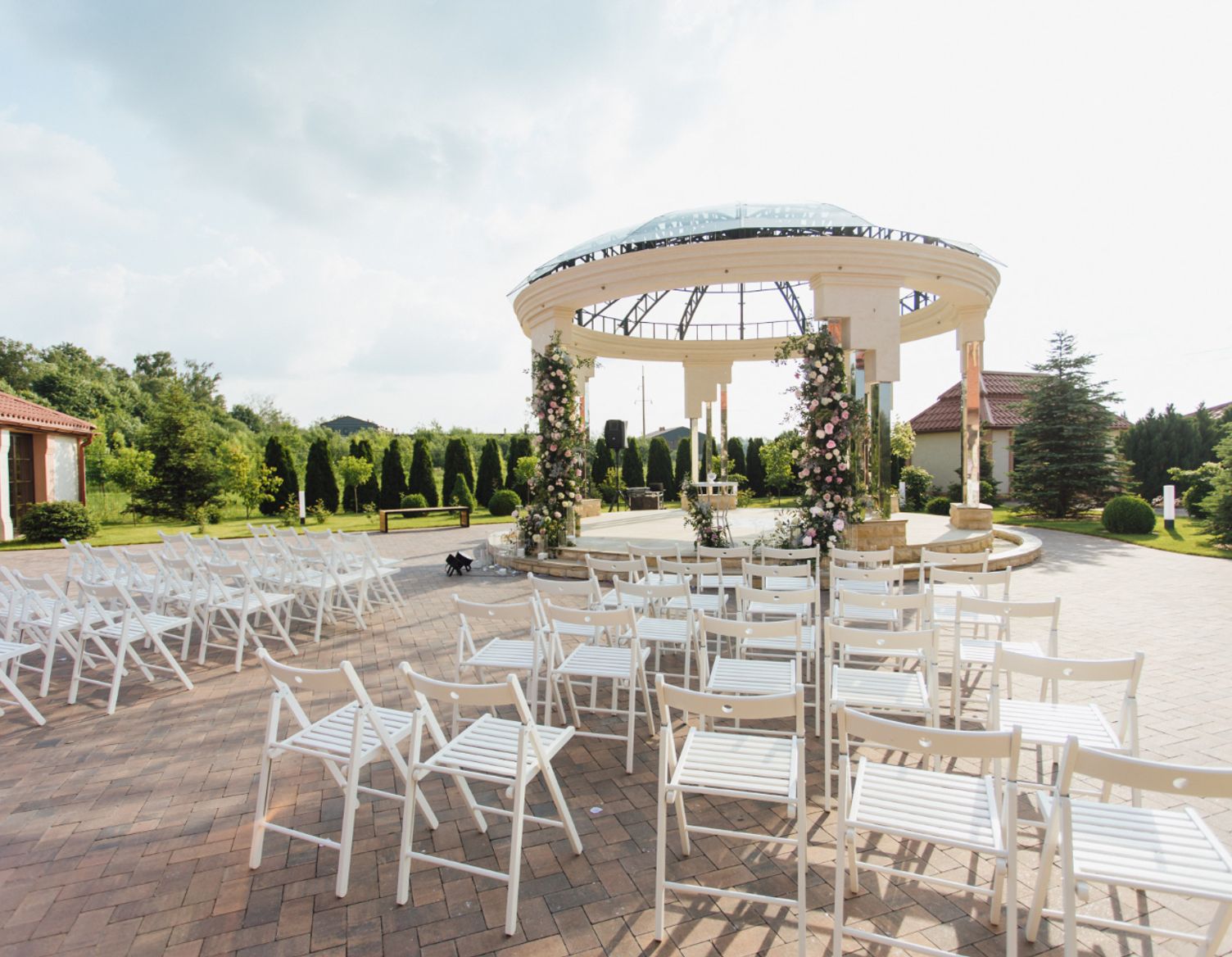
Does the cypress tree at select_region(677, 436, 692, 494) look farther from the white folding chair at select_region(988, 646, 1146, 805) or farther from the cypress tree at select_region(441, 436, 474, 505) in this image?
the white folding chair at select_region(988, 646, 1146, 805)

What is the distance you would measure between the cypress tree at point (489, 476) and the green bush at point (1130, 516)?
54.0 feet

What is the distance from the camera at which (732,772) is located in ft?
8.13

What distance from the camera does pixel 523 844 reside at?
9.46 feet

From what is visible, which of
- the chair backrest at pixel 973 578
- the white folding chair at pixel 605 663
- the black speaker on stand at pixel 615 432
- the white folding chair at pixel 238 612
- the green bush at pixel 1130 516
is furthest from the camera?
the black speaker on stand at pixel 615 432

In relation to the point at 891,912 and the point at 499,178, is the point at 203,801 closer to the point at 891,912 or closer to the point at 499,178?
the point at 891,912

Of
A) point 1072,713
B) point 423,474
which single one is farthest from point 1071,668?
point 423,474

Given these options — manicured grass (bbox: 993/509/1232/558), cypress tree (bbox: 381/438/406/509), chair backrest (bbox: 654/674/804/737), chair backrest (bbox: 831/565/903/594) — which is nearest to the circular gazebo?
manicured grass (bbox: 993/509/1232/558)

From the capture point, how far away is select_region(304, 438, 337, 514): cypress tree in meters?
20.8

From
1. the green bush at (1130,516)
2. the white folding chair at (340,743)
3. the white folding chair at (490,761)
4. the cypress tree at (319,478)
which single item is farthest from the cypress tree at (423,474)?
the white folding chair at (490,761)

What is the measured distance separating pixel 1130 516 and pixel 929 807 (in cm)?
1414

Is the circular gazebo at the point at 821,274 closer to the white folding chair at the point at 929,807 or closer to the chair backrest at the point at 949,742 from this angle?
the white folding chair at the point at 929,807

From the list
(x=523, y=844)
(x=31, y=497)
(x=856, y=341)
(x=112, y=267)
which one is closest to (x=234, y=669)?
(x=523, y=844)

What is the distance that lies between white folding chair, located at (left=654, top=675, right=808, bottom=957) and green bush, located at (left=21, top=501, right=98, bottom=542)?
1700cm

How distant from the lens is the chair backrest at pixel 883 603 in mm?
3797
